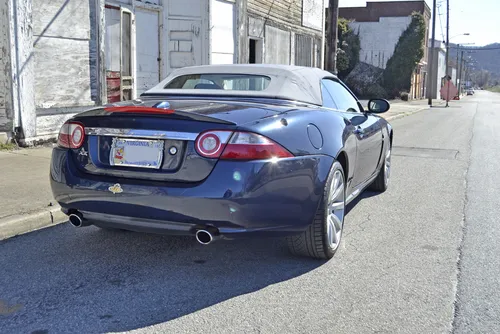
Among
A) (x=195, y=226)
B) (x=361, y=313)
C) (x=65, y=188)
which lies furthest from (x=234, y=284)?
(x=65, y=188)

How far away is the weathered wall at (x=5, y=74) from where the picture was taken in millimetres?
8164

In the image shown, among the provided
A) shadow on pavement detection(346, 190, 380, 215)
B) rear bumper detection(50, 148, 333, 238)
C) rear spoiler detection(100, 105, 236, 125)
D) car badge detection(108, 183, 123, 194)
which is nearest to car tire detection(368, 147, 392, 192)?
shadow on pavement detection(346, 190, 380, 215)

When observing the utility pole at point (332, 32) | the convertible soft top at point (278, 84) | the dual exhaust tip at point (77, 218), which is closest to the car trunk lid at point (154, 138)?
the dual exhaust tip at point (77, 218)

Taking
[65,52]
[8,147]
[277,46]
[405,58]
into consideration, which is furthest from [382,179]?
[405,58]

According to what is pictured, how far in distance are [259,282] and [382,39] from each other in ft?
171

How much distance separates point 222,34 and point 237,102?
10.1 metres

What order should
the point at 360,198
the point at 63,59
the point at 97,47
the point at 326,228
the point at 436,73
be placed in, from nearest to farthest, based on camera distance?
the point at 326,228, the point at 360,198, the point at 63,59, the point at 97,47, the point at 436,73

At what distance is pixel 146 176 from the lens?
11.7ft

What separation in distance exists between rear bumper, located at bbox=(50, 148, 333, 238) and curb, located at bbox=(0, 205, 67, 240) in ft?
3.66

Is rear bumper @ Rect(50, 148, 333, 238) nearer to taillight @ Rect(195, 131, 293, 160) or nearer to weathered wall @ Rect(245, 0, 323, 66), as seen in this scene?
taillight @ Rect(195, 131, 293, 160)

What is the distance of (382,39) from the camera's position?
2066 inches

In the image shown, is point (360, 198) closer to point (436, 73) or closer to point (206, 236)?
point (206, 236)

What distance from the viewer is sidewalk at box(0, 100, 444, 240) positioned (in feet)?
15.9

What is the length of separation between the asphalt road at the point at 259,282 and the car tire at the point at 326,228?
113 mm
